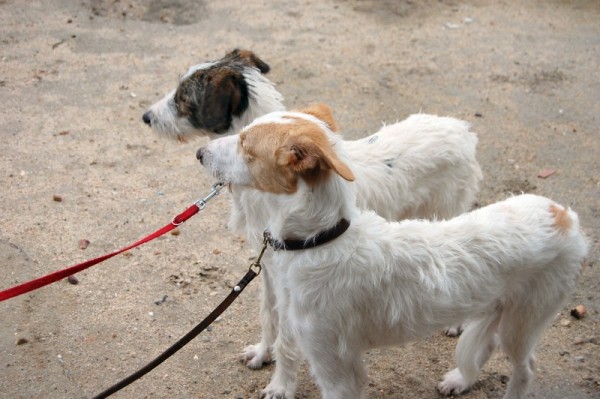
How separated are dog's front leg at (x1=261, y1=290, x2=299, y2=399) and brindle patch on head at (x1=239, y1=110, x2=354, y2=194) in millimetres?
1263

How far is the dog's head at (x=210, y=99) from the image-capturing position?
4621mm

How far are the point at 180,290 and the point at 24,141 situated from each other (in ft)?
9.25

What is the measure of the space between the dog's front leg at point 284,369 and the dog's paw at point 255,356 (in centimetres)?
21

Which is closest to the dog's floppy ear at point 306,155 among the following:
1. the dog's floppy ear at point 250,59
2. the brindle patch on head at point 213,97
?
the brindle patch on head at point 213,97

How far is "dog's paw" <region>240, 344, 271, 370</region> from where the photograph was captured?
4.91 m

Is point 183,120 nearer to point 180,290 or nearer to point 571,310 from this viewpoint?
point 180,290

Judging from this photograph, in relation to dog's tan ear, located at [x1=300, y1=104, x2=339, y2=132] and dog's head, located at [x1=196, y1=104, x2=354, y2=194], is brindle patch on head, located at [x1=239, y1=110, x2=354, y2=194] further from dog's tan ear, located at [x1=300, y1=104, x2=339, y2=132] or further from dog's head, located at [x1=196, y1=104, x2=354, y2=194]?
dog's tan ear, located at [x1=300, y1=104, x2=339, y2=132]

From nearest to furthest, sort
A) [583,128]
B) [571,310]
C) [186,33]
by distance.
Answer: [571,310]
[583,128]
[186,33]

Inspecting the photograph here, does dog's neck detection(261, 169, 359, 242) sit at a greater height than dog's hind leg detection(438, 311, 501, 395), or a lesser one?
greater

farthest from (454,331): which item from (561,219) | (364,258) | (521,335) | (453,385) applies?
(364,258)

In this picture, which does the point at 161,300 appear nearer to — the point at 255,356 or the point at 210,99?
the point at 255,356

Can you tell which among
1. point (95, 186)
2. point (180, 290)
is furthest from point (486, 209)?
point (95, 186)

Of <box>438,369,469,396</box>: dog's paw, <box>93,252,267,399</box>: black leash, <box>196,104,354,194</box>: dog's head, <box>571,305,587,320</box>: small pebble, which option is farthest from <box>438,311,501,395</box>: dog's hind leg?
<box>196,104,354,194</box>: dog's head

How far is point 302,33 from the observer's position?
950cm
